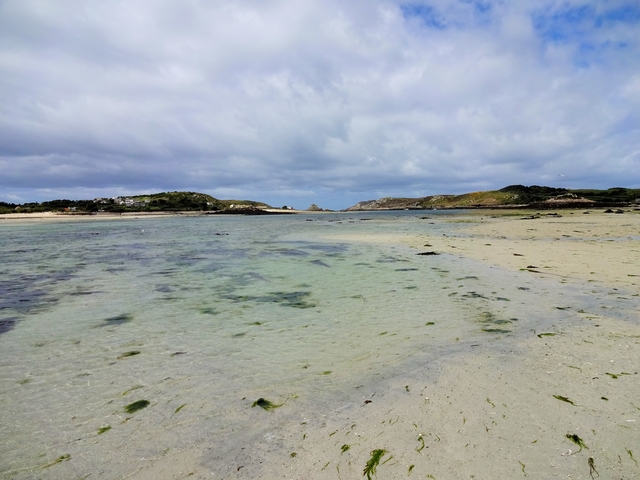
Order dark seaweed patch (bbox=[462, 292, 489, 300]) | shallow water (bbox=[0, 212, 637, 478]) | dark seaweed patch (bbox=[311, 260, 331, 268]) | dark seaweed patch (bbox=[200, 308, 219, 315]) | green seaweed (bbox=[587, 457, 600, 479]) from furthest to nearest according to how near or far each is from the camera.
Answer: dark seaweed patch (bbox=[311, 260, 331, 268]) → dark seaweed patch (bbox=[462, 292, 489, 300]) → dark seaweed patch (bbox=[200, 308, 219, 315]) → shallow water (bbox=[0, 212, 637, 478]) → green seaweed (bbox=[587, 457, 600, 479])

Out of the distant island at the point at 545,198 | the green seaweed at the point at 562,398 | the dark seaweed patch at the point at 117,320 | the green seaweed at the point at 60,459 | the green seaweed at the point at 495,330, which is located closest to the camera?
the green seaweed at the point at 60,459

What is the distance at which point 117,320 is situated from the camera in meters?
8.04

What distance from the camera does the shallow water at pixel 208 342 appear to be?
12.9 ft

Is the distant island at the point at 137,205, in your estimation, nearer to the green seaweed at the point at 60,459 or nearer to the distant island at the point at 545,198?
the distant island at the point at 545,198

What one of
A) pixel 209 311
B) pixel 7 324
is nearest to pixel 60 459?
pixel 209 311

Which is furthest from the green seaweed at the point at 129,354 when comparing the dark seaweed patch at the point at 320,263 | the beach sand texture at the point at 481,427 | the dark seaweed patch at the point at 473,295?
the dark seaweed patch at the point at 320,263

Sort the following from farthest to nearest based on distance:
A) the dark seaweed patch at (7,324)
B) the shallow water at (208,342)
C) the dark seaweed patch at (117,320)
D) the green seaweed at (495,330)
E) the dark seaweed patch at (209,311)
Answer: the dark seaweed patch at (209,311) < the dark seaweed patch at (117,320) < the dark seaweed patch at (7,324) < the green seaweed at (495,330) < the shallow water at (208,342)

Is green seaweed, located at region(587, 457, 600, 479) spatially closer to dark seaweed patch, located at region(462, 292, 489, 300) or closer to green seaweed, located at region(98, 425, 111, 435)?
green seaweed, located at region(98, 425, 111, 435)

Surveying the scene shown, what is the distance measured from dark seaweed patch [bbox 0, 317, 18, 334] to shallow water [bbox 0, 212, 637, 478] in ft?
0.08

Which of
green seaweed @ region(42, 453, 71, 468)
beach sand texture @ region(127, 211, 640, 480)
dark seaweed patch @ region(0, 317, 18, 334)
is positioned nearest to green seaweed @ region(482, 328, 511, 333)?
beach sand texture @ region(127, 211, 640, 480)

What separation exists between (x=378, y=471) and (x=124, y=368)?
4453 mm

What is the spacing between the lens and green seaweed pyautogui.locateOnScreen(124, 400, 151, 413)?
4379 mm

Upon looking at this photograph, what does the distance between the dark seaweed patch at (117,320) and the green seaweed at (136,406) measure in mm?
3883

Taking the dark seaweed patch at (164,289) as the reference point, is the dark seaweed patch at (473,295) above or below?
above
